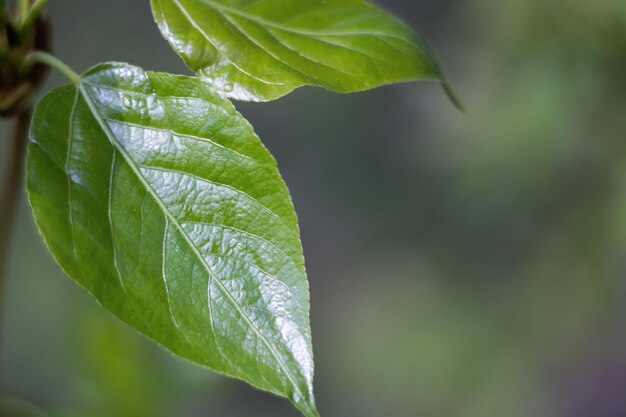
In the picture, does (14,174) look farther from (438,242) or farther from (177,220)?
(438,242)

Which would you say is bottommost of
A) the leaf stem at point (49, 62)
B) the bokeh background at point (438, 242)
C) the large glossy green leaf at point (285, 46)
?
the bokeh background at point (438, 242)

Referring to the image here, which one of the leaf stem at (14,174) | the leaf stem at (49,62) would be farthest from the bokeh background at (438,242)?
the leaf stem at (49,62)

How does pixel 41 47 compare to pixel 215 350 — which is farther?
pixel 41 47

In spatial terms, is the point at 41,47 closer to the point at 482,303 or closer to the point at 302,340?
the point at 302,340

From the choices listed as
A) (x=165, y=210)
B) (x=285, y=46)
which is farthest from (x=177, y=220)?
(x=285, y=46)

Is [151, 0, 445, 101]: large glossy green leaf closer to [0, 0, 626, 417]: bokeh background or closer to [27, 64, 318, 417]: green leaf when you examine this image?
[27, 64, 318, 417]: green leaf

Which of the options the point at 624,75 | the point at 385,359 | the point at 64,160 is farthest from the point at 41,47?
the point at 385,359

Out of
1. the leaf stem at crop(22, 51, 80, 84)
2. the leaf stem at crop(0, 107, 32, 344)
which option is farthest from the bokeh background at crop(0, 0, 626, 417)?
the leaf stem at crop(22, 51, 80, 84)

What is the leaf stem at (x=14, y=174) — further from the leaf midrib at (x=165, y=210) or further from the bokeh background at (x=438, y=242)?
the bokeh background at (x=438, y=242)
